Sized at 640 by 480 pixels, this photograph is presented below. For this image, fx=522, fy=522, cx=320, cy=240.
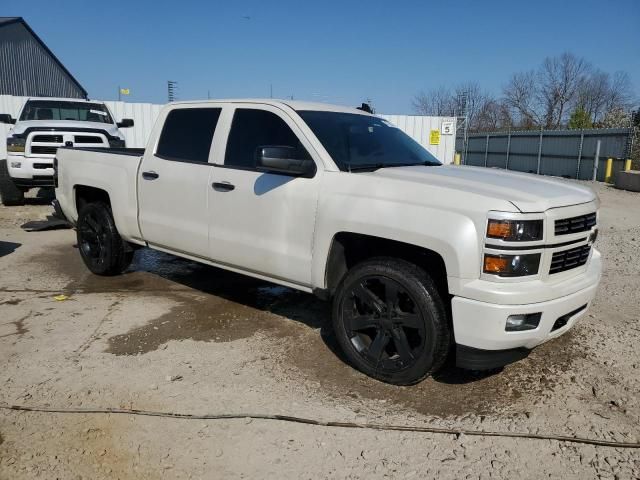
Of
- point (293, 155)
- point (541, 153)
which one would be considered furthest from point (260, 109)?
point (541, 153)

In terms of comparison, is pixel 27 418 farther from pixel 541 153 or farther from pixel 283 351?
pixel 541 153

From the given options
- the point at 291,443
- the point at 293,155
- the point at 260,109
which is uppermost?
the point at 260,109

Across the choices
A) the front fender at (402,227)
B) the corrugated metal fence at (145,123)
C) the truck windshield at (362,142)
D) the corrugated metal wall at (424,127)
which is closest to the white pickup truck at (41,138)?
the corrugated metal fence at (145,123)

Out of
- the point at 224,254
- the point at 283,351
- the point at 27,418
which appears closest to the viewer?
the point at 27,418

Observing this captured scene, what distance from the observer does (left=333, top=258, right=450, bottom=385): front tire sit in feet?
10.5

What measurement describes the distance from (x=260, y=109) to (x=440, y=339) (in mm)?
2327

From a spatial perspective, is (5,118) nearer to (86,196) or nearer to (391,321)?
(86,196)

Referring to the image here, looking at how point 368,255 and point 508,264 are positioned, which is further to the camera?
point 368,255

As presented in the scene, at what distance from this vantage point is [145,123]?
52.4 feet

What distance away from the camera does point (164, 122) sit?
5.03m

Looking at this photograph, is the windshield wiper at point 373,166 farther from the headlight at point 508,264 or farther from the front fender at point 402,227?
the headlight at point 508,264

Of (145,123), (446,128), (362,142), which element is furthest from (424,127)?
(362,142)

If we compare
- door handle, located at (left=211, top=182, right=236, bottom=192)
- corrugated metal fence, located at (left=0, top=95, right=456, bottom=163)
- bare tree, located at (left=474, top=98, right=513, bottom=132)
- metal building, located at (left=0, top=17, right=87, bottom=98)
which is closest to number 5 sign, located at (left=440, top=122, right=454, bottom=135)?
corrugated metal fence, located at (left=0, top=95, right=456, bottom=163)

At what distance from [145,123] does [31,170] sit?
245 inches
